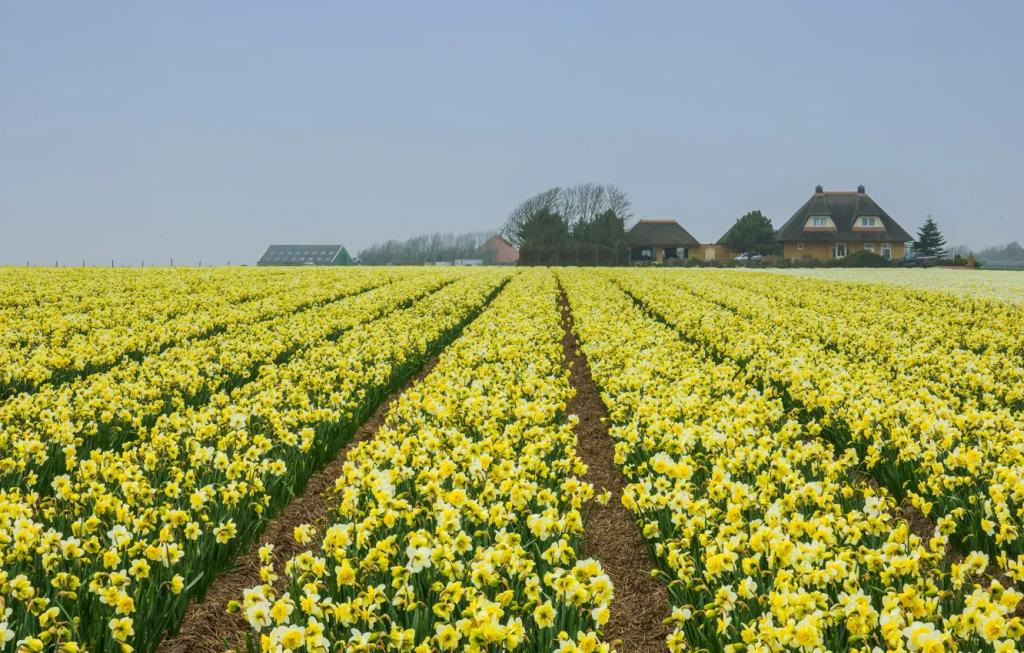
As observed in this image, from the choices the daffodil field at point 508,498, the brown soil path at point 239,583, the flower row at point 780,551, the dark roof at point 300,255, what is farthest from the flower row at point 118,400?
the dark roof at point 300,255

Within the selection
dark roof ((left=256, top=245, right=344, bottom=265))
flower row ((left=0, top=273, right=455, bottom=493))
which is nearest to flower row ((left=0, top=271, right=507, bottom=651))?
flower row ((left=0, top=273, right=455, bottom=493))

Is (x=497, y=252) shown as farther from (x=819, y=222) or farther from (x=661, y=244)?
(x=819, y=222)

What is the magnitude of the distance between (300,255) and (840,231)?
84.6 metres

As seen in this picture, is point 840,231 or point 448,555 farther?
point 840,231

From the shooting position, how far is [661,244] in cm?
9831

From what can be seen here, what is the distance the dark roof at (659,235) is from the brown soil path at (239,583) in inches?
3652

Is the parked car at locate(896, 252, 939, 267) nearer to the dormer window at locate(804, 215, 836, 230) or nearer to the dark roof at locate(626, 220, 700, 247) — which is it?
the dormer window at locate(804, 215, 836, 230)

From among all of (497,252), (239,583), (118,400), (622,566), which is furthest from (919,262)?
(239,583)

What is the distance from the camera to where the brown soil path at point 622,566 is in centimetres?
523

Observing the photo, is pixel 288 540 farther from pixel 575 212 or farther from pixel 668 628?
pixel 575 212

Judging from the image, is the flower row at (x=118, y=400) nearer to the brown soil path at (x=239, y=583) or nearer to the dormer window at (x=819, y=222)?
the brown soil path at (x=239, y=583)

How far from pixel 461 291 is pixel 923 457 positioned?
22.2m

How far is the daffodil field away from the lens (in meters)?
3.86

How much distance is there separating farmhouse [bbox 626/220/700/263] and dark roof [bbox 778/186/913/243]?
1223 cm
